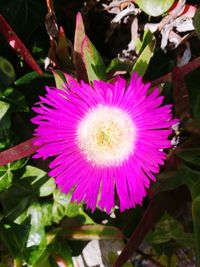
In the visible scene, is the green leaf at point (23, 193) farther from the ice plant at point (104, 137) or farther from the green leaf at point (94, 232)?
the ice plant at point (104, 137)

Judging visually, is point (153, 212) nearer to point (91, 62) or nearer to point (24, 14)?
point (91, 62)

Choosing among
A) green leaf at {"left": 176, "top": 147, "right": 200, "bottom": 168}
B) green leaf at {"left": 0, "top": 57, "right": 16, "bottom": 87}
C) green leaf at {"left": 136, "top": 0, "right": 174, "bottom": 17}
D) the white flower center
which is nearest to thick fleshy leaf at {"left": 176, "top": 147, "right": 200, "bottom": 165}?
green leaf at {"left": 176, "top": 147, "right": 200, "bottom": 168}

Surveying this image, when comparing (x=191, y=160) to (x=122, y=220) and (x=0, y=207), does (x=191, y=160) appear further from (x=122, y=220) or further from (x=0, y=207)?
(x=0, y=207)

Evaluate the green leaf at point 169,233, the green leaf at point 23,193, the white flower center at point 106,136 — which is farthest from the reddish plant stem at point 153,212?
the green leaf at point 23,193

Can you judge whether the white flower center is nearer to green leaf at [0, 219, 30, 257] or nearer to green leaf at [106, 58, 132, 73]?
green leaf at [106, 58, 132, 73]

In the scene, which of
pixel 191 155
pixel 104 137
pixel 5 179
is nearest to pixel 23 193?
pixel 5 179

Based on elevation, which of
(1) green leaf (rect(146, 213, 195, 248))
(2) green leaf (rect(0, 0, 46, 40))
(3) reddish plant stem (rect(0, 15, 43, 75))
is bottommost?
(1) green leaf (rect(146, 213, 195, 248))
